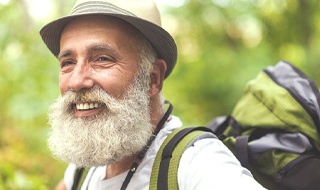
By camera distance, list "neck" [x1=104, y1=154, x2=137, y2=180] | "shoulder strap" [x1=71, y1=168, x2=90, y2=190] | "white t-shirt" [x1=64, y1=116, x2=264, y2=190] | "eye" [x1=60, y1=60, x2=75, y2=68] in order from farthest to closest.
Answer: "shoulder strap" [x1=71, y1=168, x2=90, y2=190]
"neck" [x1=104, y1=154, x2=137, y2=180]
"eye" [x1=60, y1=60, x2=75, y2=68]
"white t-shirt" [x1=64, y1=116, x2=264, y2=190]

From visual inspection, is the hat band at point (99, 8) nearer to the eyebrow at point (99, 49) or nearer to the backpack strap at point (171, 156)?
the eyebrow at point (99, 49)

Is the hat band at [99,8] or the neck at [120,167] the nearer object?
the hat band at [99,8]

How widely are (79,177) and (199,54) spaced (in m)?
6.15

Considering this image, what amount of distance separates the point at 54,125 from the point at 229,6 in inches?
253

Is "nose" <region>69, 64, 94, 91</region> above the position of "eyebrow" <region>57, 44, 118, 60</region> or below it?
below

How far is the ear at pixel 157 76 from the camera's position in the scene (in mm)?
2131

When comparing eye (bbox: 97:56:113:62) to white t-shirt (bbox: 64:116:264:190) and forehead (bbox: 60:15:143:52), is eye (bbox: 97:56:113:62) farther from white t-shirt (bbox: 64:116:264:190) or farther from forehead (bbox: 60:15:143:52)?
white t-shirt (bbox: 64:116:264:190)

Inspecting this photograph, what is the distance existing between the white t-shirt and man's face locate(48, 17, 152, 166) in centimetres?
12

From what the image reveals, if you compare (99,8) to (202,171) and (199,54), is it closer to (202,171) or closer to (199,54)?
(202,171)

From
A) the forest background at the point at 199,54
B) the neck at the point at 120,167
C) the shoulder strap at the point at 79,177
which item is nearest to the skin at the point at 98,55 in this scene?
the neck at the point at 120,167

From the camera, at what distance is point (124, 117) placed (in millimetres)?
1951

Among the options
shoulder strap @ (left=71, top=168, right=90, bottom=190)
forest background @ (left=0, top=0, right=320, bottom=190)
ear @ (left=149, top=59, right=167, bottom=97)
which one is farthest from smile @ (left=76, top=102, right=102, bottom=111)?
forest background @ (left=0, top=0, right=320, bottom=190)

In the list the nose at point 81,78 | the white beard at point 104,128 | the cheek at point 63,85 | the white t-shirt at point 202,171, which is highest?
the nose at point 81,78

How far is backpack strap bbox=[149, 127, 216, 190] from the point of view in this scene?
5.65ft
